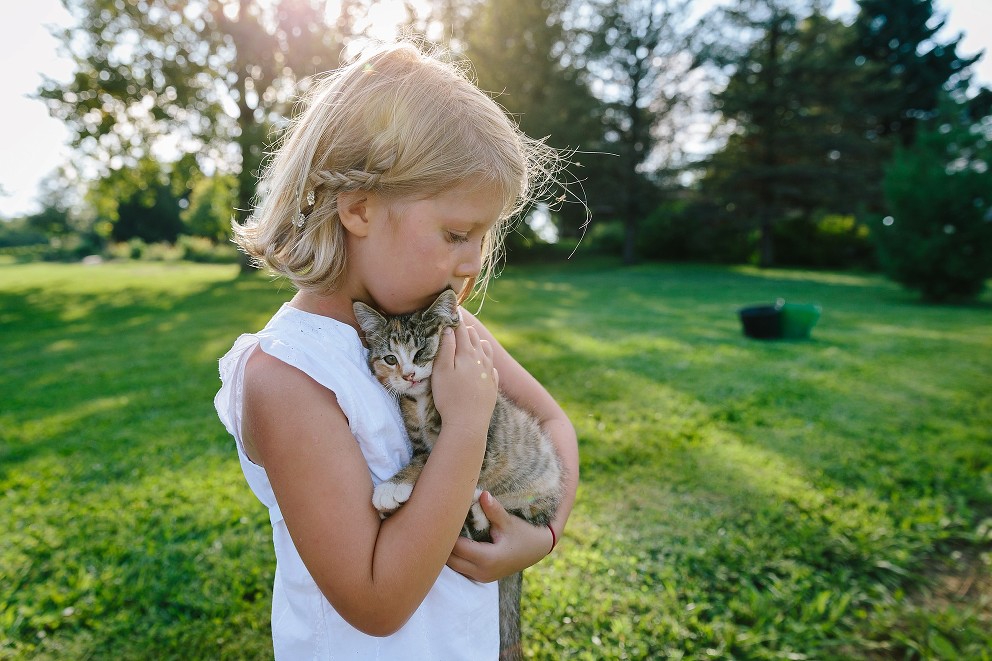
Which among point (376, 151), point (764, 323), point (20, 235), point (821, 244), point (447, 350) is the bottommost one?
point (20, 235)

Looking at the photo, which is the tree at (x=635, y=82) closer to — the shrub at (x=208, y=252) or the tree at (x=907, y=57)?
the tree at (x=907, y=57)

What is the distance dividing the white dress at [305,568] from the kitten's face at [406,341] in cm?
11

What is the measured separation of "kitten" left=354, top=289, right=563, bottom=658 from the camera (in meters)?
1.71

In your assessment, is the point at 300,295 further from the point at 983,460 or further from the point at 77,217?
the point at 77,217

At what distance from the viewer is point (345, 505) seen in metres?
1.31

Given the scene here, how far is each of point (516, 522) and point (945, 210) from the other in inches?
827

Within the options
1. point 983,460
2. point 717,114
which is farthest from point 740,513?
point 717,114

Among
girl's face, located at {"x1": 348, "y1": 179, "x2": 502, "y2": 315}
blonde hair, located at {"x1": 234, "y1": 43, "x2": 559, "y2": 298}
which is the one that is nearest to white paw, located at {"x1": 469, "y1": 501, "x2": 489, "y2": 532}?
girl's face, located at {"x1": 348, "y1": 179, "x2": 502, "y2": 315}

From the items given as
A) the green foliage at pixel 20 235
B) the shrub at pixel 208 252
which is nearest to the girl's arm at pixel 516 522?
the shrub at pixel 208 252

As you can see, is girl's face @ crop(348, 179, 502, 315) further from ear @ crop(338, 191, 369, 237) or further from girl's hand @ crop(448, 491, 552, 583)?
girl's hand @ crop(448, 491, 552, 583)

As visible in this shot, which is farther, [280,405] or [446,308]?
[446,308]

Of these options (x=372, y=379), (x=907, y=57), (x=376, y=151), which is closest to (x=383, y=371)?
(x=372, y=379)

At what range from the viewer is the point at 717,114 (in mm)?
30344

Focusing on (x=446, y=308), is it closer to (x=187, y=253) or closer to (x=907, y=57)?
(x=907, y=57)
